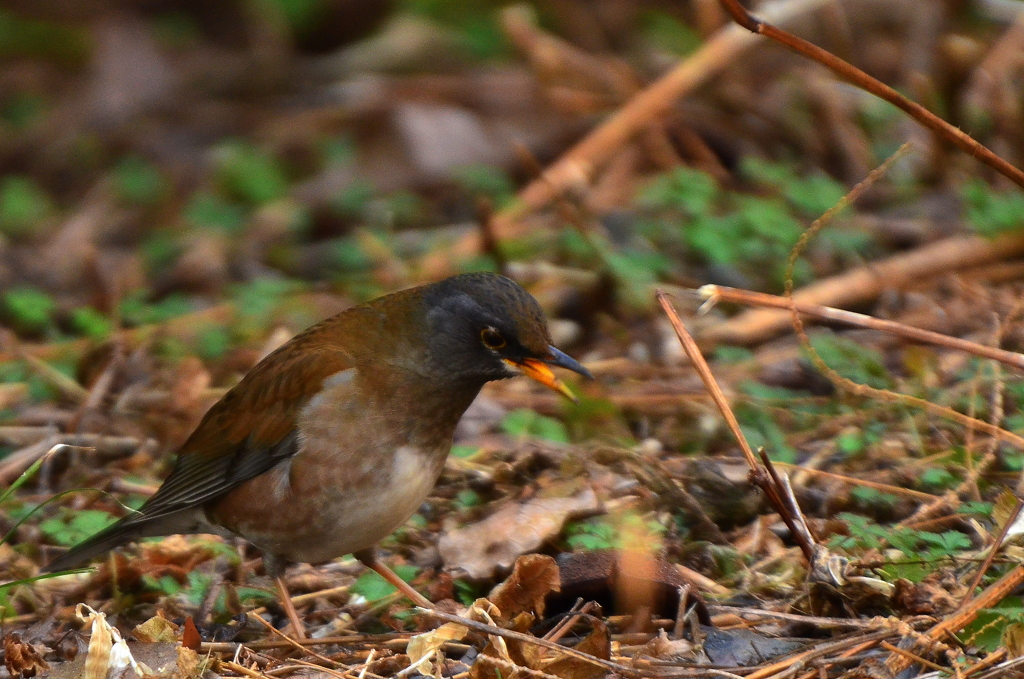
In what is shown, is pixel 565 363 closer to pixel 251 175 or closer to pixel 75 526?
pixel 75 526

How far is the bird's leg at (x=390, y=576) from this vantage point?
417 centimetres

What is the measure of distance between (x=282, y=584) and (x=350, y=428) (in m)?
0.66

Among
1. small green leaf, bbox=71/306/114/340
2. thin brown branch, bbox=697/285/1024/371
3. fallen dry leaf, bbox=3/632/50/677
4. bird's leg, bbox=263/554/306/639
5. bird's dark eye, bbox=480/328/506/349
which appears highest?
thin brown branch, bbox=697/285/1024/371

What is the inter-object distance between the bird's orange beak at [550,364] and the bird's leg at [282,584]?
3.76ft

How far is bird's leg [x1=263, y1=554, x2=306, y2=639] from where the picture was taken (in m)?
4.28

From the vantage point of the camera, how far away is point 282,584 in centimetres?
452

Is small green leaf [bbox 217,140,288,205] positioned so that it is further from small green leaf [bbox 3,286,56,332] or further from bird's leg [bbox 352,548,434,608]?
bird's leg [bbox 352,548,434,608]

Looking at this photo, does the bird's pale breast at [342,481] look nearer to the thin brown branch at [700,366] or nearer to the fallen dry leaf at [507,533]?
the fallen dry leaf at [507,533]

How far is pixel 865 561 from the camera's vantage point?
3.81 meters

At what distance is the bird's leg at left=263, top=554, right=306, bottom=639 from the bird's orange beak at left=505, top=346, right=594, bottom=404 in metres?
1.15

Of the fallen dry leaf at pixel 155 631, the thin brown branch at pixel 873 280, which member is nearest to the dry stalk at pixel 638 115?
the thin brown branch at pixel 873 280

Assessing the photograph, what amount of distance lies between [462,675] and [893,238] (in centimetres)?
443

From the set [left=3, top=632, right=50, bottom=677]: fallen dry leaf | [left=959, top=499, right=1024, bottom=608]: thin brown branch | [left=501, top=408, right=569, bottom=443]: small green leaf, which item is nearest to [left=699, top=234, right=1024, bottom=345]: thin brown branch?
[left=501, top=408, right=569, bottom=443]: small green leaf

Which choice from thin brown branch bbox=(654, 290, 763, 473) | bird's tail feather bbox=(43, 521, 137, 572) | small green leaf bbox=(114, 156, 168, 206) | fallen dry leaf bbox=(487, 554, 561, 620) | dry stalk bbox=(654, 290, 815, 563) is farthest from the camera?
small green leaf bbox=(114, 156, 168, 206)
